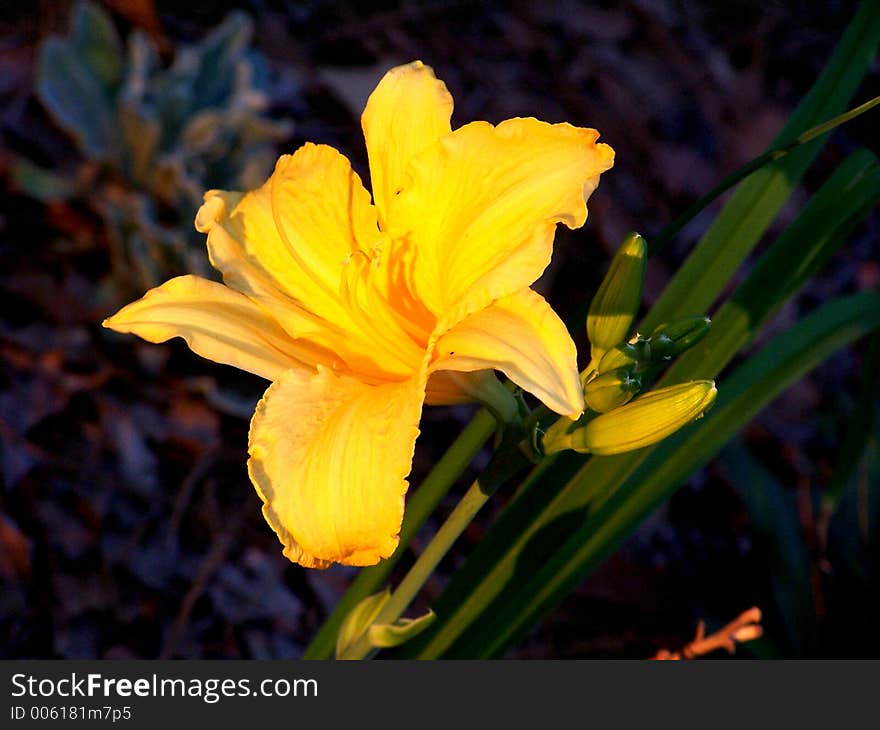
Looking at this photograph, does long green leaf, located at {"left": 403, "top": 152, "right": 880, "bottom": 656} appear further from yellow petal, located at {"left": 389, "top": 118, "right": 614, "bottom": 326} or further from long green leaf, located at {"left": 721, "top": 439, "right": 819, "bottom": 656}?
long green leaf, located at {"left": 721, "top": 439, "right": 819, "bottom": 656}

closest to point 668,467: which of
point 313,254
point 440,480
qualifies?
point 440,480

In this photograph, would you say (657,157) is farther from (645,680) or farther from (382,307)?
(382,307)

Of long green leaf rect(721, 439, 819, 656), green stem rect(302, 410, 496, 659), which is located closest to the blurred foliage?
green stem rect(302, 410, 496, 659)

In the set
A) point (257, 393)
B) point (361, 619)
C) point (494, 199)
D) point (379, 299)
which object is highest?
point (494, 199)

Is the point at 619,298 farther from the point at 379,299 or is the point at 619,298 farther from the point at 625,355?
the point at 379,299

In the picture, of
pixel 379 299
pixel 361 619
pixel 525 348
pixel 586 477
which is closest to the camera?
pixel 525 348

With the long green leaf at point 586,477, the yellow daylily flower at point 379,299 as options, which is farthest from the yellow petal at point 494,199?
the long green leaf at point 586,477

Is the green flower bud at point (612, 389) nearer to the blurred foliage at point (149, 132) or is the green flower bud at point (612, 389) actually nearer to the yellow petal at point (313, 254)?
the yellow petal at point (313, 254)
